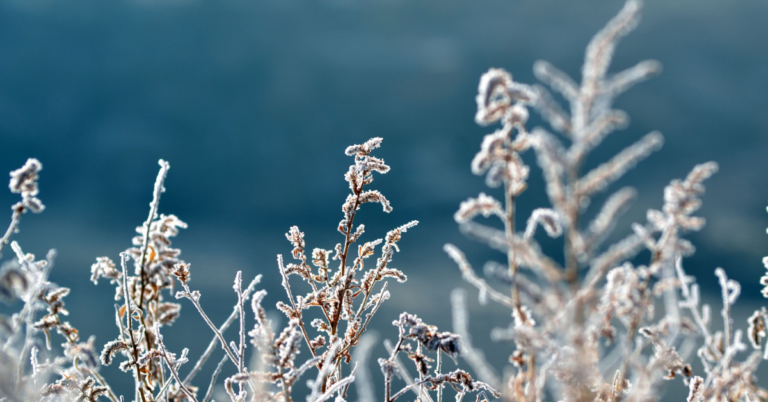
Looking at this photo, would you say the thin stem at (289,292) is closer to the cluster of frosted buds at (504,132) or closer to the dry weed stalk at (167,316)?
the dry weed stalk at (167,316)

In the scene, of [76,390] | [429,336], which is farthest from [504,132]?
[76,390]

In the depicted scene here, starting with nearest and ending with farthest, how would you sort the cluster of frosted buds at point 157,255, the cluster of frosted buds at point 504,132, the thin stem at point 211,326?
the cluster of frosted buds at point 504,132
the cluster of frosted buds at point 157,255
the thin stem at point 211,326

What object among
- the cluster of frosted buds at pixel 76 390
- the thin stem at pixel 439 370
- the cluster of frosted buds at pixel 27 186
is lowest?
the cluster of frosted buds at pixel 76 390

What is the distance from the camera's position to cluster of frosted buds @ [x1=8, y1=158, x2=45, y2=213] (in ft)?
8.57

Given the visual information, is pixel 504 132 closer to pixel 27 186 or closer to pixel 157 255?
pixel 157 255

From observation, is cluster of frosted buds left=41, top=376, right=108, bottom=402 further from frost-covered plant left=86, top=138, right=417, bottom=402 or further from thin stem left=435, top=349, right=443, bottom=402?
thin stem left=435, top=349, right=443, bottom=402

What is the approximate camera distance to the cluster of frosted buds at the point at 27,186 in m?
A: 2.61

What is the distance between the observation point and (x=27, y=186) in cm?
267

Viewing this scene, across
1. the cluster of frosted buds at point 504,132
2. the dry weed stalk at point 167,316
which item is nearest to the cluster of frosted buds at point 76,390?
the dry weed stalk at point 167,316

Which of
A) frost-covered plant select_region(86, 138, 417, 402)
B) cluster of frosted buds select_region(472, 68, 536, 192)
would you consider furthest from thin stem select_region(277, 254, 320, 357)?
cluster of frosted buds select_region(472, 68, 536, 192)

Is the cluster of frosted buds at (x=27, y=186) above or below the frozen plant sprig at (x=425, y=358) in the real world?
above

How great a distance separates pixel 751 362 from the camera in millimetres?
2475

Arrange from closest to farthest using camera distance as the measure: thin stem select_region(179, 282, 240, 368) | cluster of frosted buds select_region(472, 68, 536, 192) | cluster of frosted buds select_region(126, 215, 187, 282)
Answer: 1. cluster of frosted buds select_region(472, 68, 536, 192)
2. cluster of frosted buds select_region(126, 215, 187, 282)
3. thin stem select_region(179, 282, 240, 368)

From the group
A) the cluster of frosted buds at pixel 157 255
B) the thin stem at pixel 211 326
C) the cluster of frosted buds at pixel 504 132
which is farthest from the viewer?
the thin stem at pixel 211 326
